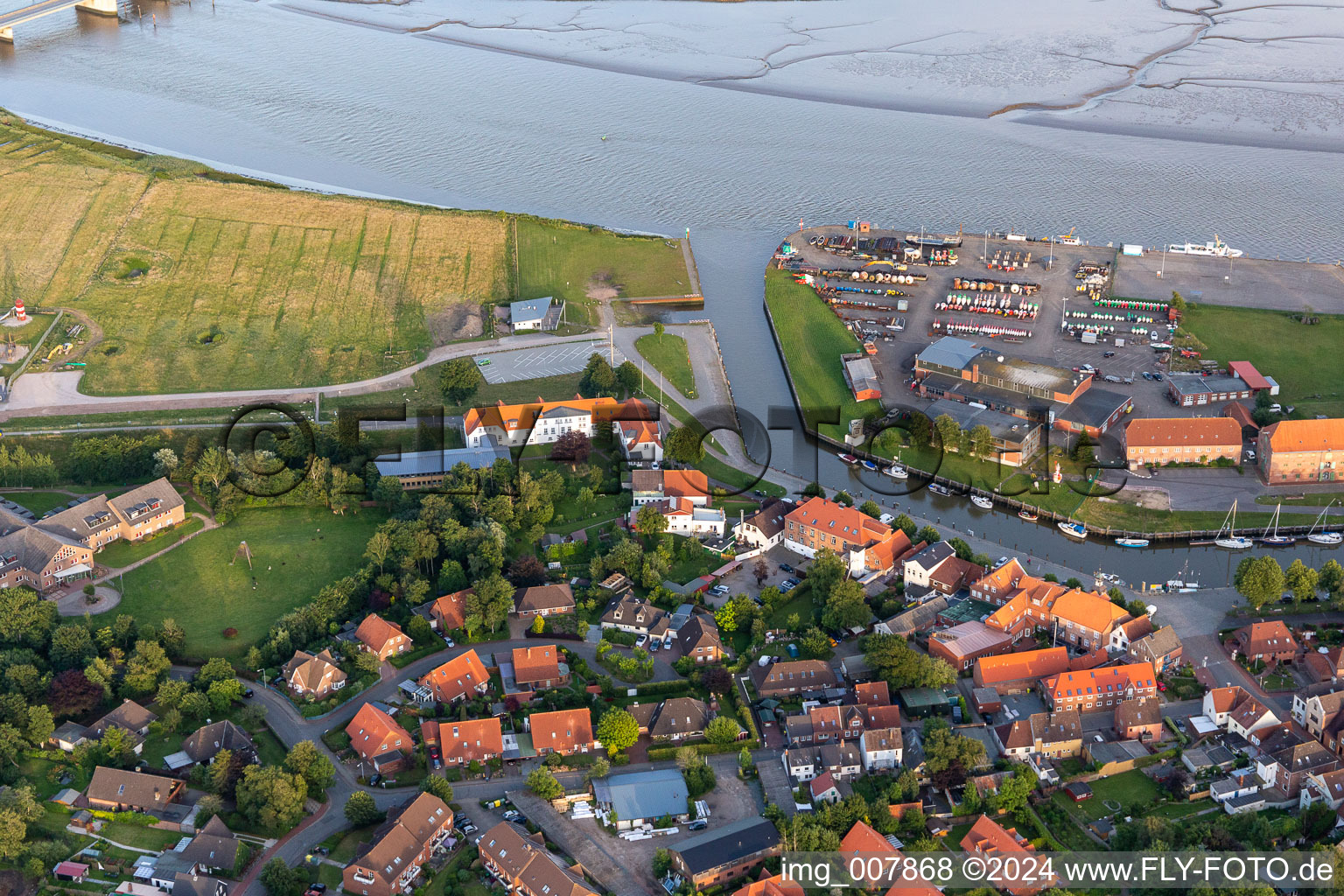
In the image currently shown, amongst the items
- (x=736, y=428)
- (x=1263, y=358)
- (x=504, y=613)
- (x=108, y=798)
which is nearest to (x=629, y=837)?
(x=504, y=613)

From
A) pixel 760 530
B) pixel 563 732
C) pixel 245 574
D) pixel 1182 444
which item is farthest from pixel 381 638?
pixel 1182 444

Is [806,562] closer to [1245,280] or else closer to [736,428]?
[736,428]

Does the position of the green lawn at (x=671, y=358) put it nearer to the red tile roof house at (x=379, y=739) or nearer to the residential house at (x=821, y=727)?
the residential house at (x=821, y=727)

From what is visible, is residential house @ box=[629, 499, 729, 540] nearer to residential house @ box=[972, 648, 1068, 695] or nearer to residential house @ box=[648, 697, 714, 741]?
residential house @ box=[648, 697, 714, 741]

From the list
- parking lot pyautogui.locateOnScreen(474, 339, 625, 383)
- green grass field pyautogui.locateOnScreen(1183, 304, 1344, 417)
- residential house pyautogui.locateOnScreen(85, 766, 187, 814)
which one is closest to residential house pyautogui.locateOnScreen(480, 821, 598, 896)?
residential house pyautogui.locateOnScreen(85, 766, 187, 814)

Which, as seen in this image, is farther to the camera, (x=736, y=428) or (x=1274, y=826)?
(x=736, y=428)

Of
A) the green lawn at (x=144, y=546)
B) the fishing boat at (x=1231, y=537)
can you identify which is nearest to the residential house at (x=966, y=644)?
the fishing boat at (x=1231, y=537)
